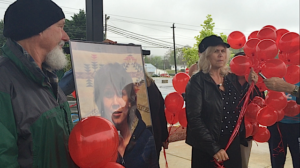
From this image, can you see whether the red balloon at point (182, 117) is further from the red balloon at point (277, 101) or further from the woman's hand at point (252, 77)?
the red balloon at point (277, 101)

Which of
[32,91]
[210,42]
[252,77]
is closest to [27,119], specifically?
[32,91]

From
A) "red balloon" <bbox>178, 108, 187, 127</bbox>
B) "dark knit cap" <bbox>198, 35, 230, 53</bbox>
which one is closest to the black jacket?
"dark knit cap" <bbox>198, 35, 230, 53</bbox>

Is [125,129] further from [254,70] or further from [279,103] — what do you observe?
[279,103]

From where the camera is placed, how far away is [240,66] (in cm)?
263

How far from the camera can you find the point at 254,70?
8.70ft

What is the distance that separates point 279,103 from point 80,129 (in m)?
2.47

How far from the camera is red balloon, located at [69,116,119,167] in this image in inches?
46.3

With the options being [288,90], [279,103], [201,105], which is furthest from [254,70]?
[201,105]

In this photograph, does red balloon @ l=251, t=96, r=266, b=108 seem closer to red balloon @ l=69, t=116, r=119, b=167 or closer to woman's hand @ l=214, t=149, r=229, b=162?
woman's hand @ l=214, t=149, r=229, b=162

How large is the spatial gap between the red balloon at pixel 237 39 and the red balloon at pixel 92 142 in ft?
7.51

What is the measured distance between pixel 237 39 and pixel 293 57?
2.12 feet

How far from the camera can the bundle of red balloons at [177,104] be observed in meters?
2.95

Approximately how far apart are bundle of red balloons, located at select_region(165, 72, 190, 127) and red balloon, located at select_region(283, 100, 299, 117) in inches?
47.9

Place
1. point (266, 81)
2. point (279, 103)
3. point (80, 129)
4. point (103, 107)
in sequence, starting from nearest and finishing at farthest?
point (80, 129), point (103, 107), point (266, 81), point (279, 103)
